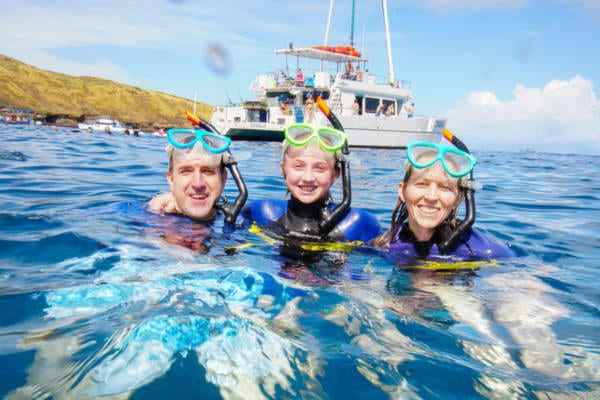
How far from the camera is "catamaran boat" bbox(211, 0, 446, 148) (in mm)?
23828

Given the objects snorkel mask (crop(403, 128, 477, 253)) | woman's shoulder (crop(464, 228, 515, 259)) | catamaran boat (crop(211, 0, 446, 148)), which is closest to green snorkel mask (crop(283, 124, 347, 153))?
snorkel mask (crop(403, 128, 477, 253))

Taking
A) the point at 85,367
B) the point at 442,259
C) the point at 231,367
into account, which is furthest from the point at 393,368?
the point at 442,259

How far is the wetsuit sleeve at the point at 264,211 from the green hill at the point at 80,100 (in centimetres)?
4525

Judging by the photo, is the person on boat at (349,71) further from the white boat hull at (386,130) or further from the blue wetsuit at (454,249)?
the blue wetsuit at (454,249)

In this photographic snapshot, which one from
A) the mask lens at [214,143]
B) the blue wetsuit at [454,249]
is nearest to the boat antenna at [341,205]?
the blue wetsuit at [454,249]

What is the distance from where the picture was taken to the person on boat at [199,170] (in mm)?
3834

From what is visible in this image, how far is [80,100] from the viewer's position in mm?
66062

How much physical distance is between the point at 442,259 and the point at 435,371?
1678mm

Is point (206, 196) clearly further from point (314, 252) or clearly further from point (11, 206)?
point (11, 206)

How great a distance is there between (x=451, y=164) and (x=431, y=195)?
28 cm

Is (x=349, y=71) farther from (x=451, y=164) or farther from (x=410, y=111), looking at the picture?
(x=451, y=164)

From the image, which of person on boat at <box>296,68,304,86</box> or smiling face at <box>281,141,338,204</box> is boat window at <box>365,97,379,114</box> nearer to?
person on boat at <box>296,68,304,86</box>

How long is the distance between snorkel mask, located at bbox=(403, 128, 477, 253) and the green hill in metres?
46.8

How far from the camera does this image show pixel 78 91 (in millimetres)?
69062
